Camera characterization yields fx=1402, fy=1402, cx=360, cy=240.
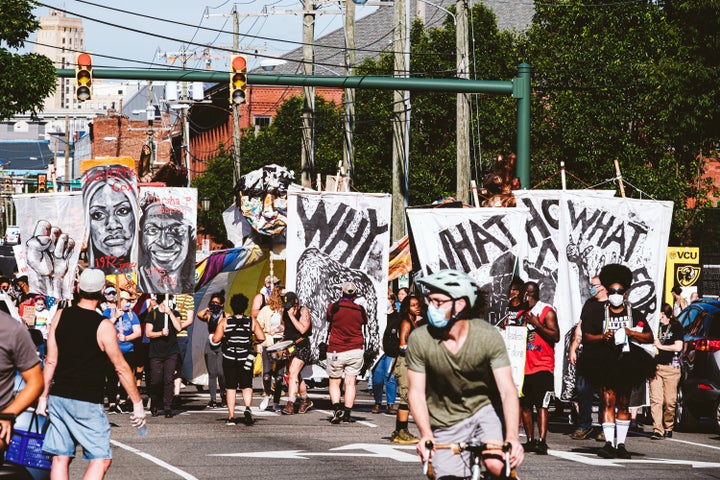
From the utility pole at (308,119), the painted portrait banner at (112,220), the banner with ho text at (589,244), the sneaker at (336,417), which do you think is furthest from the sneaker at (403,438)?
the utility pole at (308,119)

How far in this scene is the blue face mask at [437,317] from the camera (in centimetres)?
735

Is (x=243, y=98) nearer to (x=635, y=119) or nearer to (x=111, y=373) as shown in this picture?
(x=111, y=373)

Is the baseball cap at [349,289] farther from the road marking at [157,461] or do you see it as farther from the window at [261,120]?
the window at [261,120]

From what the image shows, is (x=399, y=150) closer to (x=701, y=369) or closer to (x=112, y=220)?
(x=112, y=220)

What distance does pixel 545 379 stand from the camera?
14.6m

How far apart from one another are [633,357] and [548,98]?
105 feet

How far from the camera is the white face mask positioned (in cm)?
1380

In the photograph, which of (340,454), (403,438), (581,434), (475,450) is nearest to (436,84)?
(581,434)

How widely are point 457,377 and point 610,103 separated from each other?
3623 cm

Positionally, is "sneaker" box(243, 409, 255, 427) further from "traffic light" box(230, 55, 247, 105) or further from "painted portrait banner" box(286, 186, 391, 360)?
"traffic light" box(230, 55, 247, 105)

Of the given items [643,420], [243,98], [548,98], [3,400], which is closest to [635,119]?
[548,98]

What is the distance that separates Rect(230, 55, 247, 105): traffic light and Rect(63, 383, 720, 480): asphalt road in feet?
22.0

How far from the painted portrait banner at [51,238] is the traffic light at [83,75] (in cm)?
200

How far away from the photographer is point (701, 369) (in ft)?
58.6
